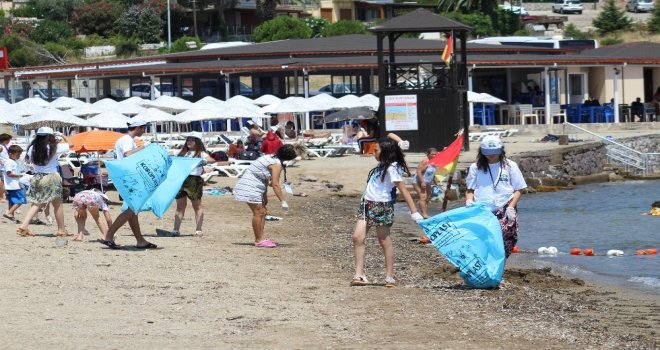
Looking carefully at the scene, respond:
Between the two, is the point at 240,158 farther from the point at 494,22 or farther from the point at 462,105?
the point at 494,22

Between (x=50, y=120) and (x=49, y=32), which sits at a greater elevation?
(x=49, y=32)

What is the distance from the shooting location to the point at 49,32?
75.6m

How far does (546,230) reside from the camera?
21984 mm

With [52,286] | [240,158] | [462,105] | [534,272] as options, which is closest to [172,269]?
[52,286]

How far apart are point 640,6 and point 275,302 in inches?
3408

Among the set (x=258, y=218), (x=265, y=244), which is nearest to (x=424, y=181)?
(x=265, y=244)

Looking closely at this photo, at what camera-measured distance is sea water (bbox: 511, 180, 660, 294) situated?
15.7 m

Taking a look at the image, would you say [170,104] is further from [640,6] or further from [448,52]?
[640,6]

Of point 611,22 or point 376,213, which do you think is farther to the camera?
point 611,22

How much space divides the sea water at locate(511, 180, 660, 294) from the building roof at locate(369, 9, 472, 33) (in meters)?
4.98

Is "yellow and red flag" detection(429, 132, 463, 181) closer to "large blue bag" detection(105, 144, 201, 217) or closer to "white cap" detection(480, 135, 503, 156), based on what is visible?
"large blue bag" detection(105, 144, 201, 217)

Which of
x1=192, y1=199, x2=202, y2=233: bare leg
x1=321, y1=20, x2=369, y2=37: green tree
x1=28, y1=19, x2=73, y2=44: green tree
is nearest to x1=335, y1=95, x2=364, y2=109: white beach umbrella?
x1=192, y1=199, x2=202, y2=233: bare leg

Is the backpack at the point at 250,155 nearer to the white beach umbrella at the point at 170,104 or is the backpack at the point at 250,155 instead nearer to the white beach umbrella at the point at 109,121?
the white beach umbrella at the point at 109,121

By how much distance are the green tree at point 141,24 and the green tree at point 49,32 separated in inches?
131
